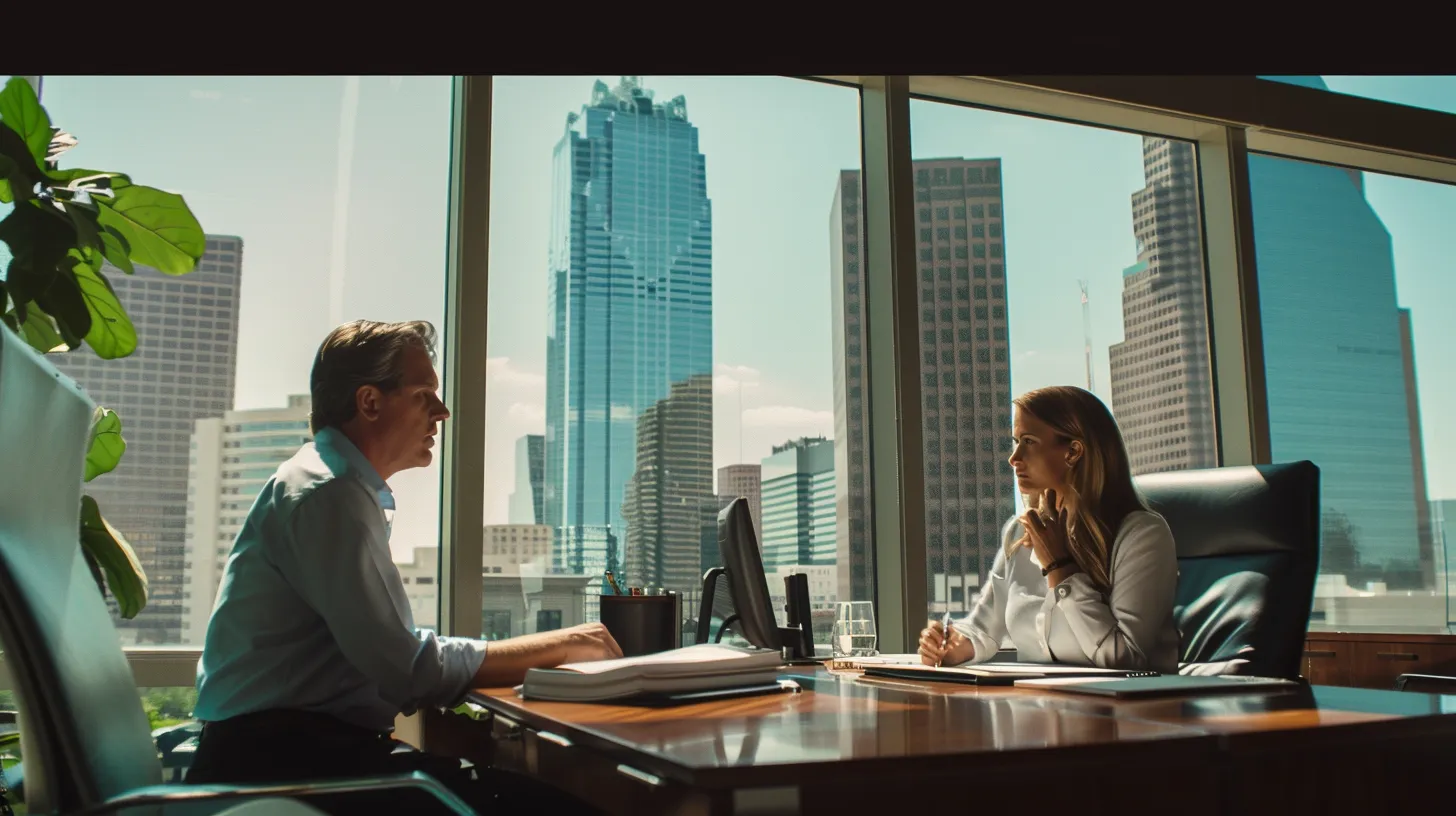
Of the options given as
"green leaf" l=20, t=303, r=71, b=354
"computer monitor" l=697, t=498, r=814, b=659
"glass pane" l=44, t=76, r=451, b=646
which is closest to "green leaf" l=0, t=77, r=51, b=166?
"green leaf" l=20, t=303, r=71, b=354

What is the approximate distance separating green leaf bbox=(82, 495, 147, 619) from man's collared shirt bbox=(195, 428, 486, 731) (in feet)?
2.06

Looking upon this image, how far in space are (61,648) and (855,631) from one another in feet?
5.05

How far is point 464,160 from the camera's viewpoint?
303 centimetres

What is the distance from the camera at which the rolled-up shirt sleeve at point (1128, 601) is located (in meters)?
2.20

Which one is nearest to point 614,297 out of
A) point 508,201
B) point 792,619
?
point 508,201

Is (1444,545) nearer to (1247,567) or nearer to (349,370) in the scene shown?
(1247,567)

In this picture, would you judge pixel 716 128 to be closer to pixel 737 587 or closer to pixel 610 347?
pixel 610 347

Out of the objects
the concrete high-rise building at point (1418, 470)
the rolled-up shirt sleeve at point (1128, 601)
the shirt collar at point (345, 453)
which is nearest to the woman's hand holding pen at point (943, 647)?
the rolled-up shirt sleeve at point (1128, 601)

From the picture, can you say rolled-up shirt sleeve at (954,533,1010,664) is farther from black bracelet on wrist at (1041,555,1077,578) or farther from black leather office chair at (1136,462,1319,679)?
black leather office chair at (1136,462,1319,679)

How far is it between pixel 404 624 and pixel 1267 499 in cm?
180

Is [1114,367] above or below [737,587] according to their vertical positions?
above

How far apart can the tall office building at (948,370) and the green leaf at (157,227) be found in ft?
6.35

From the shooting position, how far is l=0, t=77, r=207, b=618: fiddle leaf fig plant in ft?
6.86
